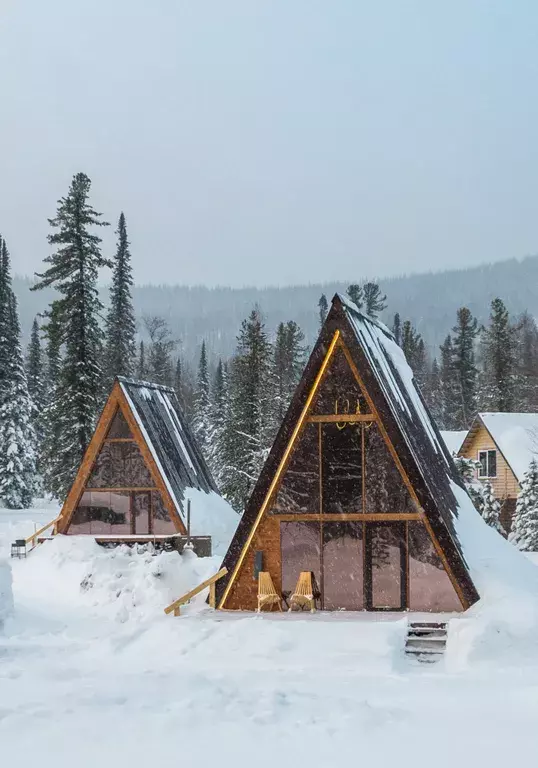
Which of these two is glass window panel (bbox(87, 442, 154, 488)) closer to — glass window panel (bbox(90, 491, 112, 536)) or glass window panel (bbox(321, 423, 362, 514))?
glass window panel (bbox(90, 491, 112, 536))

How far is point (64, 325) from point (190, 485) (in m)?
13.7

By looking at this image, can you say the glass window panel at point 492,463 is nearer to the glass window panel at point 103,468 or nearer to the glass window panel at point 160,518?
the glass window panel at point 160,518

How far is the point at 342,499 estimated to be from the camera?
1861cm

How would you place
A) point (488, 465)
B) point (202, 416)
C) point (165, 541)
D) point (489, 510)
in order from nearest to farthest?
point (165, 541), point (489, 510), point (488, 465), point (202, 416)

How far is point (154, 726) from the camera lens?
10664 millimetres

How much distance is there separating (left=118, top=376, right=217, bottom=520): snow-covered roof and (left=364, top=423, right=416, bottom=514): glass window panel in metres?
12.0

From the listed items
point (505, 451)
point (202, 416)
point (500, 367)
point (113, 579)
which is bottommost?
point (113, 579)

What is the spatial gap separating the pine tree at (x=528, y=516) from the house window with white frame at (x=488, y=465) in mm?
8489

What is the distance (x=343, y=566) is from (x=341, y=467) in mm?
2095

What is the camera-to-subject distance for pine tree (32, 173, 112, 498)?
40.5 m

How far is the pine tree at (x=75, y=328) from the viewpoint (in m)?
40.5

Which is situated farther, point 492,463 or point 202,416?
point 202,416

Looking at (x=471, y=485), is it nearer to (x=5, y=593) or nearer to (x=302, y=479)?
(x=302, y=479)

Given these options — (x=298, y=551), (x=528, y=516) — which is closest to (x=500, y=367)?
(x=528, y=516)
